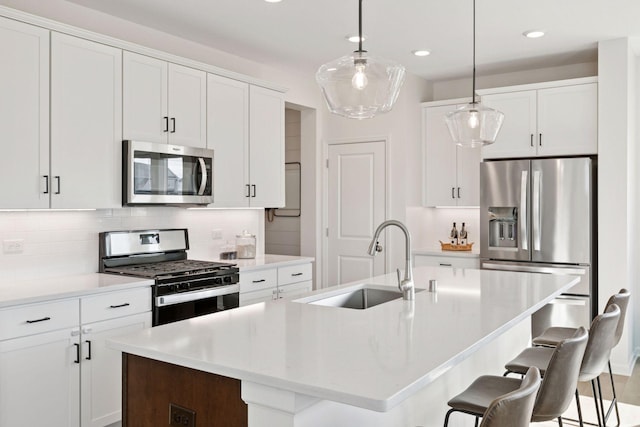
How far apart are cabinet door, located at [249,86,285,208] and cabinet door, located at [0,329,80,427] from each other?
81.5 inches

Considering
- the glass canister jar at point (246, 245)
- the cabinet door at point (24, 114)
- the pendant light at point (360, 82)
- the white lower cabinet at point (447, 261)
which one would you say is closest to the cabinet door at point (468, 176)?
the white lower cabinet at point (447, 261)

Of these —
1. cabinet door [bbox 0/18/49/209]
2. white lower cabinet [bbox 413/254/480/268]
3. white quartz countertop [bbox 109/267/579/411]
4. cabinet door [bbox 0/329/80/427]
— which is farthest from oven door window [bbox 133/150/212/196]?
white lower cabinet [bbox 413/254/480/268]

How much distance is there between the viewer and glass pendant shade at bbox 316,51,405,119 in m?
2.32

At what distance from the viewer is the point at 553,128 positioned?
16.3 feet

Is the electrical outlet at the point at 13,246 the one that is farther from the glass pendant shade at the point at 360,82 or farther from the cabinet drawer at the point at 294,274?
the glass pendant shade at the point at 360,82

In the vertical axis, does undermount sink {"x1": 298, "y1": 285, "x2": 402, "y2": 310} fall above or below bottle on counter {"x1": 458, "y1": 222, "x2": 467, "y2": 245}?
below

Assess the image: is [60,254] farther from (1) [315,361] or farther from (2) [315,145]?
(2) [315,145]

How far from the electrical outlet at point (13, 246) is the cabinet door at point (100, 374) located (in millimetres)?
731

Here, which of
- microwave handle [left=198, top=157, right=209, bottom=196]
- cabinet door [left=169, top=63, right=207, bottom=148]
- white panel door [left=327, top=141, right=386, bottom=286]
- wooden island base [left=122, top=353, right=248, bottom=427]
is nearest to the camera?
wooden island base [left=122, top=353, right=248, bottom=427]

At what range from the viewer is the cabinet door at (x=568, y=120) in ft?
15.7

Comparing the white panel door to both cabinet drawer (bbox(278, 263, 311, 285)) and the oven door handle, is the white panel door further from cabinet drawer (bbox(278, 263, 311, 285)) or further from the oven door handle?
the oven door handle

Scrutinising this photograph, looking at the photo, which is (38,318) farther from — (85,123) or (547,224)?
(547,224)

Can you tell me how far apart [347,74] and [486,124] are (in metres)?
1.31

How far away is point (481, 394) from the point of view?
2240 mm
